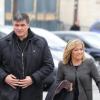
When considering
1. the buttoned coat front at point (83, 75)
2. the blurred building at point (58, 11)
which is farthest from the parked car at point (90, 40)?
the blurred building at point (58, 11)

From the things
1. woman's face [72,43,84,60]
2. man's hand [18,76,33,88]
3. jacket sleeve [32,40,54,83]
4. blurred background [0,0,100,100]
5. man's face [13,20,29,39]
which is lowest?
blurred background [0,0,100,100]

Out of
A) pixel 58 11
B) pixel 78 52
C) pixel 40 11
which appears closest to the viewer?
pixel 78 52

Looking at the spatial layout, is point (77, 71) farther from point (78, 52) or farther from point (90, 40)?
point (90, 40)

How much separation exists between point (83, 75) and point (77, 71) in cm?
9

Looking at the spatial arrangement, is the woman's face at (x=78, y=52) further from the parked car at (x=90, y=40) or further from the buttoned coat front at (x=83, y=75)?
the parked car at (x=90, y=40)

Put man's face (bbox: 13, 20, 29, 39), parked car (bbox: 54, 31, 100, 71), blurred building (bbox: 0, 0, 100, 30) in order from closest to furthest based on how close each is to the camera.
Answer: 1. man's face (bbox: 13, 20, 29, 39)
2. parked car (bbox: 54, 31, 100, 71)
3. blurred building (bbox: 0, 0, 100, 30)

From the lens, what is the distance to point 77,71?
21.4 feet

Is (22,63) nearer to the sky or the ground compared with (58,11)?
nearer to the sky

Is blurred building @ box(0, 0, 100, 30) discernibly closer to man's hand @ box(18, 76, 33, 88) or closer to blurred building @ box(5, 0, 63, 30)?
blurred building @ box(5, 0, 63, 30)

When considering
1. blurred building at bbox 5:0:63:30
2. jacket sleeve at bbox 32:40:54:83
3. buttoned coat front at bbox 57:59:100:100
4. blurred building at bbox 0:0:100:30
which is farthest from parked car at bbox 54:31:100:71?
blurred building at bbox 0:0:100:30

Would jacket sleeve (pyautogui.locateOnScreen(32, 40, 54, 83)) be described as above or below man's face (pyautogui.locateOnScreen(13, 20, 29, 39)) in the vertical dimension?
below

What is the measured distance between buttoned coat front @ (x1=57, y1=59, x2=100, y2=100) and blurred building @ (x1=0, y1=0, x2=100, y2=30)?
3139cm

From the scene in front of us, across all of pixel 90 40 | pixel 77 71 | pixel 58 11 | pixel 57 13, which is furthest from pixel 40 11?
pixel 77 71

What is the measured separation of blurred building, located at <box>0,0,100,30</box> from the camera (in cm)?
3903
